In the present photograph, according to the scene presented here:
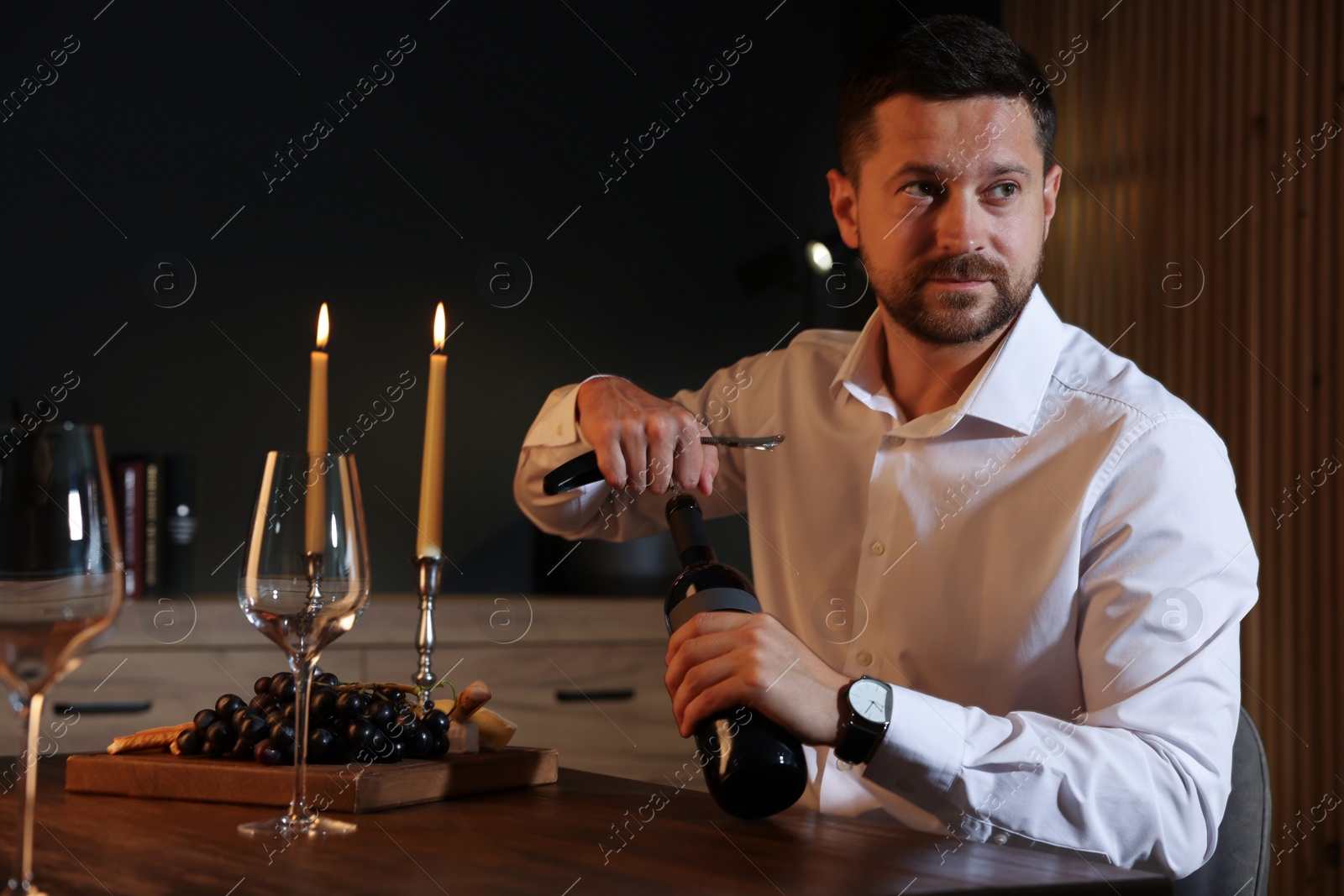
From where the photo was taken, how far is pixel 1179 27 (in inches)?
95.9

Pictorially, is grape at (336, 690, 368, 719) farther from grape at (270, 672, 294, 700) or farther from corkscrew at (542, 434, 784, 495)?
corkscrew at (542, 434, 784, 495)

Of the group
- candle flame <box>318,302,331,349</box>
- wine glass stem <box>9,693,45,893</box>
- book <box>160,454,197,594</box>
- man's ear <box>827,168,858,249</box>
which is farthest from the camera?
book <box>160,454,197,594</box>

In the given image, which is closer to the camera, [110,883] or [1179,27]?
[110,883]

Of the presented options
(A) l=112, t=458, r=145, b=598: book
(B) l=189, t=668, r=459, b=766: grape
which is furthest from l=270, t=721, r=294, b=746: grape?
(A) l=112, t=458, r=145, b=598: book

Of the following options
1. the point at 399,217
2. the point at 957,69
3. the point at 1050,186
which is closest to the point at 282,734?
the point at 957,69

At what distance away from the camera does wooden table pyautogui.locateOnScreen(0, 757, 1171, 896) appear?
63 cm

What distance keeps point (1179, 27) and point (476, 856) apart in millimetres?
2361

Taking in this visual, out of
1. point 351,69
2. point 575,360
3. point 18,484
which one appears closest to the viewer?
point 18,484

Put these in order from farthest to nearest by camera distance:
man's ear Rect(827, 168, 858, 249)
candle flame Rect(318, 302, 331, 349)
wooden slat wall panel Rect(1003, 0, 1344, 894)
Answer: wooden slat wall panel Rect(1003, 0, 1344, 894), man's ear Rect(827, 168, 858, 249), candle flame Rect(318, 302, 331, 349)

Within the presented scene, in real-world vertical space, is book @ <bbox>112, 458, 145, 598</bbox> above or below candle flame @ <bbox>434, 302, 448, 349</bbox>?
below

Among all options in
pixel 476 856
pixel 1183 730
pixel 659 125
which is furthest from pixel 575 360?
pixel 476 856

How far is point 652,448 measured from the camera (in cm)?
117

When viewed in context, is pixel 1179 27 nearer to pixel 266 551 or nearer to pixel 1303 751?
pixel 1303 751

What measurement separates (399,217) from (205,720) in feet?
6.04
